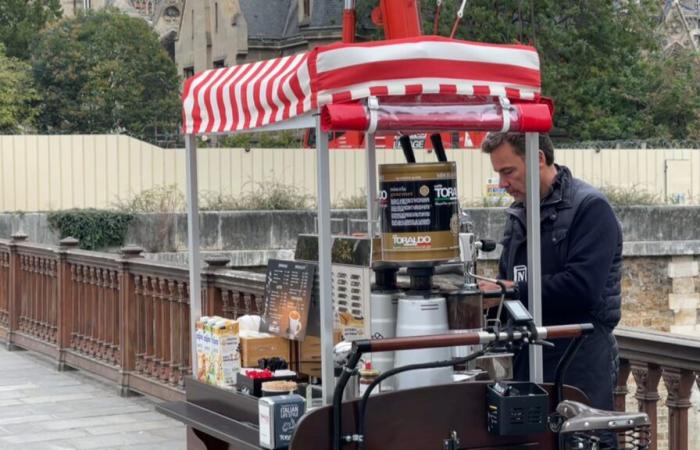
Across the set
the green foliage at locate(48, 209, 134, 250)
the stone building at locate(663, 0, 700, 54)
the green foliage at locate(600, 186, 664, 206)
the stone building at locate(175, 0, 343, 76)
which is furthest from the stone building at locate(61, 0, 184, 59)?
the green foliage at locate(48, 209, 134, 250)

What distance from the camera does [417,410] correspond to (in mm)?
4566

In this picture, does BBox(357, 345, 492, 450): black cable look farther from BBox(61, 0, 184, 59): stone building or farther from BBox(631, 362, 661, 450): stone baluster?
BBox(61, 0, 184, 59): stone building

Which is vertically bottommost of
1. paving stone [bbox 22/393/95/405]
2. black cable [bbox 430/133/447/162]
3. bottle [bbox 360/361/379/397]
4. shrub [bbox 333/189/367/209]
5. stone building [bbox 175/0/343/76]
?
paving stone [bbox 22/393/95/405]

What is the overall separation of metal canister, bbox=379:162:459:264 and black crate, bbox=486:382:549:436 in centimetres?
59

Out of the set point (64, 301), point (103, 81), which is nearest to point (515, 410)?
point (64, 301)

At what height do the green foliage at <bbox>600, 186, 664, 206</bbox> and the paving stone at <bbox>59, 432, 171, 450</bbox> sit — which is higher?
the green foliage at <bbox>600, 186, 664, 206</bbox>

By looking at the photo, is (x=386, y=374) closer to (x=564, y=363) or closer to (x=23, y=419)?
(x=564, y=363)

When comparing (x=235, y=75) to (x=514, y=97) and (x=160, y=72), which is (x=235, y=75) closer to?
(x=514, y=97)

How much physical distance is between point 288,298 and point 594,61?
4027 centimetres

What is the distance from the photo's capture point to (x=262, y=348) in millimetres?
5539

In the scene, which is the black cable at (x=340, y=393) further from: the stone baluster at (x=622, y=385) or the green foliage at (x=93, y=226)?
the green foliage at (x=93, y=226)

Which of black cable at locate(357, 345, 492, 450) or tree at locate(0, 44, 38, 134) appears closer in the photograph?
black cable at locate(357, 345, 492, 450)

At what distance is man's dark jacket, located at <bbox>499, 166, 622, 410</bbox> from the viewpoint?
5.08 meters

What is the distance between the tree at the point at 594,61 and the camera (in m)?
41.9
